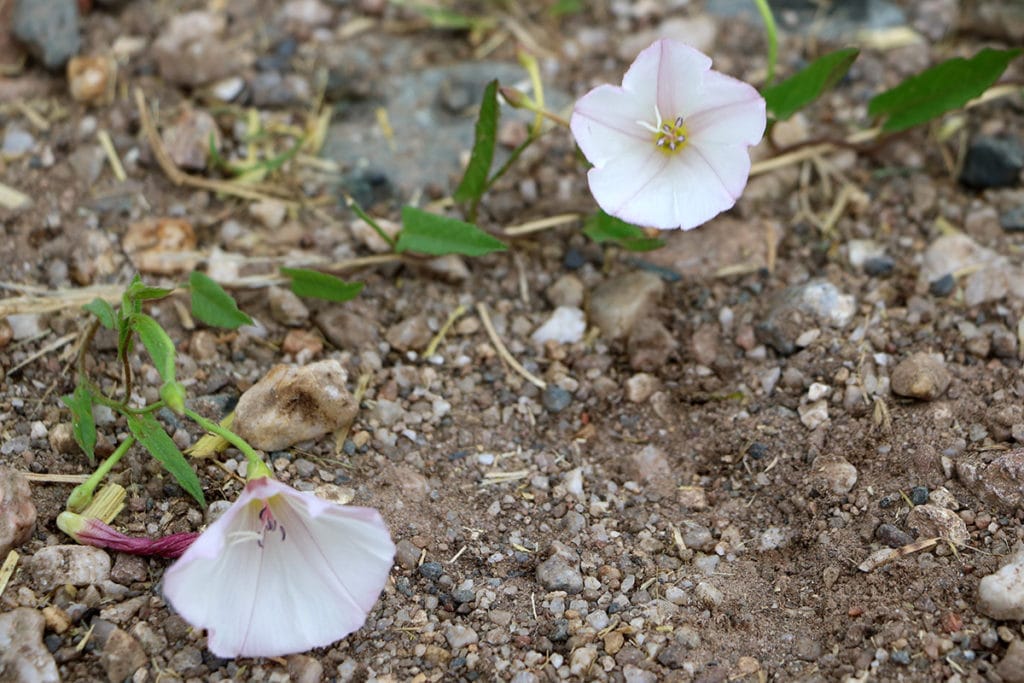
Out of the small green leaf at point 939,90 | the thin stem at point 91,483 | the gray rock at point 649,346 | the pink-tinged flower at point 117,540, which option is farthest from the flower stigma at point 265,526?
the small green leaf at point 939,90

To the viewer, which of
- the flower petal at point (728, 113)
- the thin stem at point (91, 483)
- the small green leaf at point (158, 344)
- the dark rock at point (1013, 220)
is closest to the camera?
the small green leaf at point (158, 344)

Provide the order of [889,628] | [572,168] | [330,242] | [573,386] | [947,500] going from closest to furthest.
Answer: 1. [889,628]
2. [947,500]
3. [573,386]
4. [330,242]
5. [572,168]

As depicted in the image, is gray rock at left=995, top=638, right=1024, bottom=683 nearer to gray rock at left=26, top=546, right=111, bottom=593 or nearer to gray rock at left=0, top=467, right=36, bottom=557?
gray rock at left=26, top=546, right=111, bottom=593

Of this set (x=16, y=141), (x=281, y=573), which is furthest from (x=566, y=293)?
(x=16, y=141)

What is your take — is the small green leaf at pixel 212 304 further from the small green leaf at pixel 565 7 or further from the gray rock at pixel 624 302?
the small green leaf at pixel 565 7

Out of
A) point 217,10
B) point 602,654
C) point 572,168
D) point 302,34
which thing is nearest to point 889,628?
point 602,654

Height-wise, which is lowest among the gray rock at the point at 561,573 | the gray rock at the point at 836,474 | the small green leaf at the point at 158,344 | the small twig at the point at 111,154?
the gray rock at the point at 561,573

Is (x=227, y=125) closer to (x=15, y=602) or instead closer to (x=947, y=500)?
(x=15, y=602)

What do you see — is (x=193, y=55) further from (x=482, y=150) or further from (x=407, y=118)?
(x=482, y=150)
